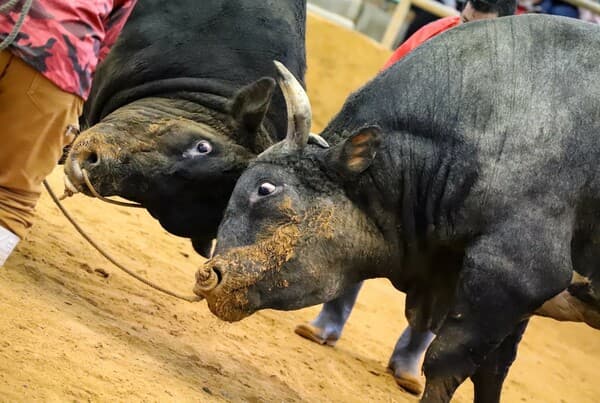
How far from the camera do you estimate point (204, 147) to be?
497cm

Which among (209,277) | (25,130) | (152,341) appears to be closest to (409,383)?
(152,341)

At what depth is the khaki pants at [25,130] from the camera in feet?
11.5

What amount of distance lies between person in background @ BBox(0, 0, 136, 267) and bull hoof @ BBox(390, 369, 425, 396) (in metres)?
3.05

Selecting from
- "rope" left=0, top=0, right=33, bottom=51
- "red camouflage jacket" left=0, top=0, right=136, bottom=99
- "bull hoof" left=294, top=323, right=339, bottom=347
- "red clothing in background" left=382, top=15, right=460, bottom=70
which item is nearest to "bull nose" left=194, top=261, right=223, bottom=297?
"red camouflage jacket" left=0, top=0, right=136, bottom=99

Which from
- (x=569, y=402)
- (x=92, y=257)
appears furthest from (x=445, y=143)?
(x=569, y=402)

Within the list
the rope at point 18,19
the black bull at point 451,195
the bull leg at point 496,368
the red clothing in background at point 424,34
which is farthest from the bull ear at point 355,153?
the red clothing in background at point 424,34

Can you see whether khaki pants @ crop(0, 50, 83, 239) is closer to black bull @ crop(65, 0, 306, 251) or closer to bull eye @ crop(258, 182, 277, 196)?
bull eye @ crop(258, 182, 277, 196)

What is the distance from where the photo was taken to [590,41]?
450 centimetres

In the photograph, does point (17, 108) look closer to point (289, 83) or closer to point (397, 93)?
point (289, 83)

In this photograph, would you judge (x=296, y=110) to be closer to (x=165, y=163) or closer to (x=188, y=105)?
(x=165, y=163)

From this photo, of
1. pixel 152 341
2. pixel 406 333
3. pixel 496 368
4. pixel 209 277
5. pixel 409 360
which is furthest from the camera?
pixel 406 333

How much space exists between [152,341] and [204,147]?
0.98 m

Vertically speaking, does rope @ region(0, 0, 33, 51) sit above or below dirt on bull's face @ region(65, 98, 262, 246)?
above

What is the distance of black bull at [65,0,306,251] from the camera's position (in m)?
4.93
